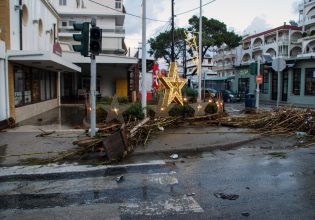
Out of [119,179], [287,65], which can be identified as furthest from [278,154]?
[287,65]

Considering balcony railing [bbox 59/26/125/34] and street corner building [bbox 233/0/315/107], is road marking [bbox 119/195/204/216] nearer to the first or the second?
street corner building [bbox 233/0/315/107]

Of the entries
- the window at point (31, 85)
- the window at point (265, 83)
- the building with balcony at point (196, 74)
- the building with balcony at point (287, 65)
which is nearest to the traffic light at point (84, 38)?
the window at point (31, 85)

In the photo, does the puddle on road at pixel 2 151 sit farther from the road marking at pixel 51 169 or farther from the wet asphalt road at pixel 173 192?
the wet asphalt road at pixel 173 192

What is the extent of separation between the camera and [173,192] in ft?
19.2

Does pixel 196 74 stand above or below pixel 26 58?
above

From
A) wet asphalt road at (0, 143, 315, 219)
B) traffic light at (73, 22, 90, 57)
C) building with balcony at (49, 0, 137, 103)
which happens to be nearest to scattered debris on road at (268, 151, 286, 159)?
wet asphalt road at (0, 143, 315, 219)

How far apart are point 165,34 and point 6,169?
Result: 48895mm

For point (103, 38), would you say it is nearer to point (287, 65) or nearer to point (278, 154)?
point (287, 65)

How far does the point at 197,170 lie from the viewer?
741cm

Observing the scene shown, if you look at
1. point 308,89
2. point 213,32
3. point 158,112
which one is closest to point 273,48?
point 213,32

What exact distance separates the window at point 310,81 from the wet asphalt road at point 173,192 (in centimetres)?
2777

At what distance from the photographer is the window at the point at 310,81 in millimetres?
32969

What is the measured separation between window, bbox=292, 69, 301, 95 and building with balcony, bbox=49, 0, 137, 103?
60.3 feet

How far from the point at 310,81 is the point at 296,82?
7.55ft
